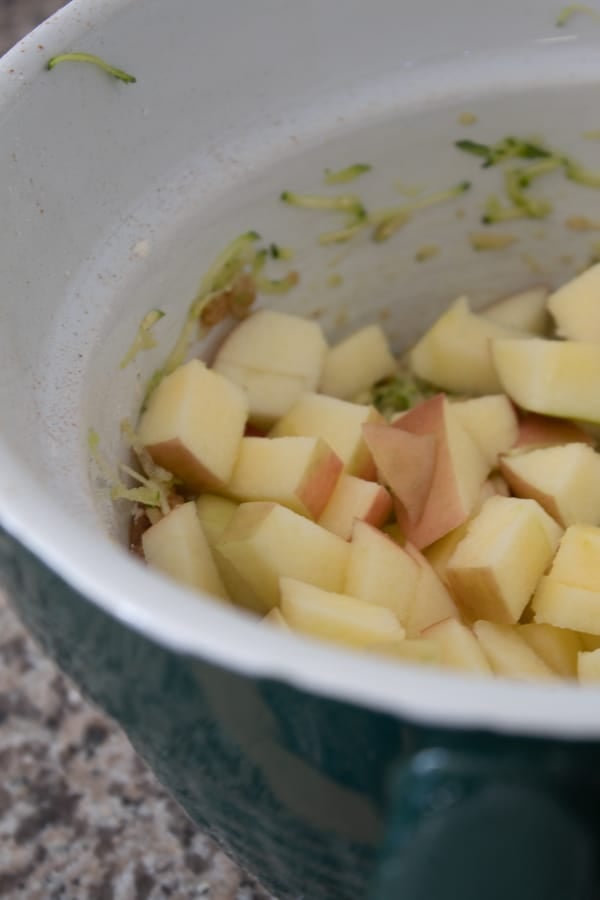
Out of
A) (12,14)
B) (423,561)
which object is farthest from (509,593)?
(12,14)

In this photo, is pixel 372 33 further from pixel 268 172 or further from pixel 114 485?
pixel 114 485

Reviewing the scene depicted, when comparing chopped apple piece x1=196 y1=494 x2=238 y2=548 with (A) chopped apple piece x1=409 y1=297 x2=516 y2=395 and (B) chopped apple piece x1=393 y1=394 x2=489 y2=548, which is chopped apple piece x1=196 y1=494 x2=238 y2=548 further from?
(A) chopped apple piece x1=409 y1=297 x2=516 y2=395

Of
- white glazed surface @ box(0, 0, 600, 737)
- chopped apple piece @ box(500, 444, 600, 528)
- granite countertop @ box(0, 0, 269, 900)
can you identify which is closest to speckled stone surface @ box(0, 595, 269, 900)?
granite countertop @ box(0, 0, 269, 900)

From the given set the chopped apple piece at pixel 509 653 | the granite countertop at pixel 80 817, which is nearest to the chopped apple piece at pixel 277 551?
the chopped apple piece at pixel 509 653

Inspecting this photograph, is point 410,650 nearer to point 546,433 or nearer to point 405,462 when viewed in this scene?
point 405,462

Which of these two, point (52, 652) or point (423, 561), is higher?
point (52, 652)

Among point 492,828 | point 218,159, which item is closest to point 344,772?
point 492,828
